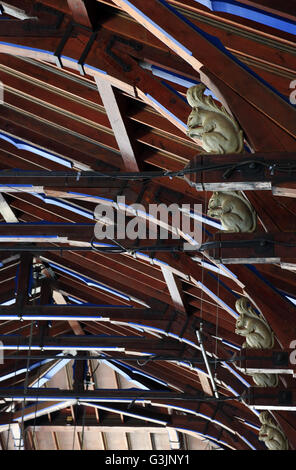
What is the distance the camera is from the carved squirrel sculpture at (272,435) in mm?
8578

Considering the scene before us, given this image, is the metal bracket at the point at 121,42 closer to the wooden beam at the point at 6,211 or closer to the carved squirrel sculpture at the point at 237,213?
the carved squirrel sculpture at the point at 237,213

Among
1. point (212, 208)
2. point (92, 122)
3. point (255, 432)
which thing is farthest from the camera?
point (255, 432)

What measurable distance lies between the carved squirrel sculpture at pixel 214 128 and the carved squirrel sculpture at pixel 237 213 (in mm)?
706

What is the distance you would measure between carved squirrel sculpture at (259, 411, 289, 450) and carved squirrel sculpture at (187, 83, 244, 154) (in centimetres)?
486

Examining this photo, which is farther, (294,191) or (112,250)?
(112,250)

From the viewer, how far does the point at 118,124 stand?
6.96 m

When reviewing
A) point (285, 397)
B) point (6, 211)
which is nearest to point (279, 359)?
point (285, 397)

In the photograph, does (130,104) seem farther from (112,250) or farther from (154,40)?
(112,250)

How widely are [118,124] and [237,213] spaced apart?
206 centimetres

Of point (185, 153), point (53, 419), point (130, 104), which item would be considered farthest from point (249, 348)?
point (53, 419)

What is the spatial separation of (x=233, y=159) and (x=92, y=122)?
3.47 metres

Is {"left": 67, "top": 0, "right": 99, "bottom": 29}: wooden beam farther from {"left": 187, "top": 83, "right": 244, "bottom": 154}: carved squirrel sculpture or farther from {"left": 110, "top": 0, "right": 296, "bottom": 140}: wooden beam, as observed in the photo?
{"left": 187, "top": 83, "right": 244, "bottom": 154}: carved squirrel sculpture

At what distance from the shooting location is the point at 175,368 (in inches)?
535

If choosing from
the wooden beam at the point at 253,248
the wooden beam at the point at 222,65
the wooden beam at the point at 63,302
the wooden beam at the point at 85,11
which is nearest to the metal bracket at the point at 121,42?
the wooden beam at the point at 85,11
